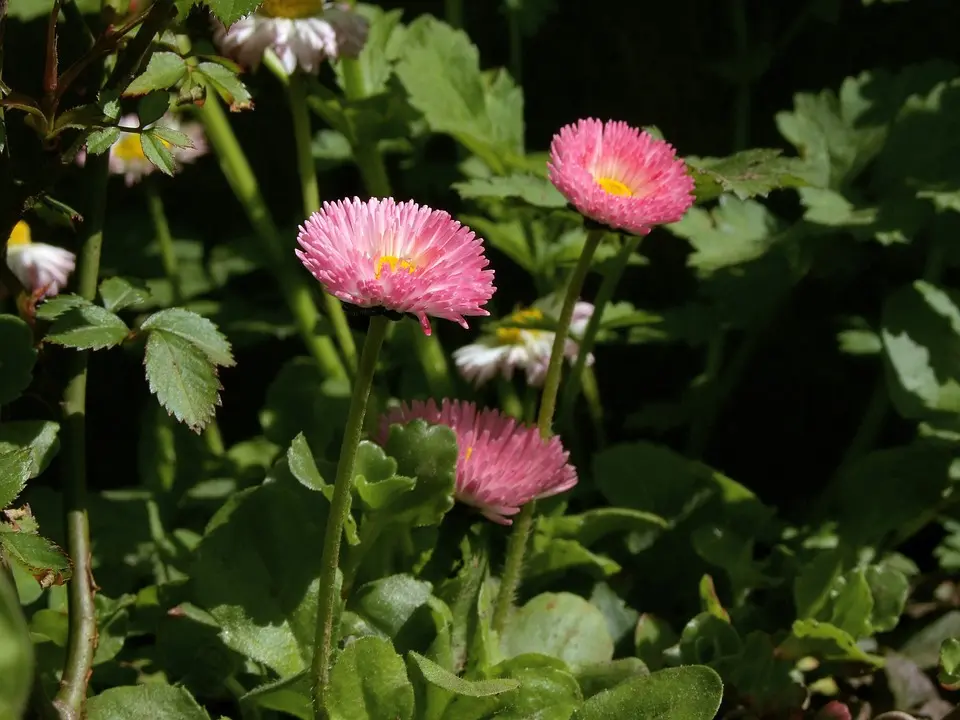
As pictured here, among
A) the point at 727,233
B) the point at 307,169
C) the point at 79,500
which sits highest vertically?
the point at 307,169

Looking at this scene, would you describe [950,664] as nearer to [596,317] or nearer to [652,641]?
[652,641]

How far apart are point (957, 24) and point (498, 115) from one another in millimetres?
773

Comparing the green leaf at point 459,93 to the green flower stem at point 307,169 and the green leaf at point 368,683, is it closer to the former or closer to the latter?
the green flower stem at point 307,169

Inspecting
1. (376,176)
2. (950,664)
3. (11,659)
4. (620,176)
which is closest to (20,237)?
(376,176)

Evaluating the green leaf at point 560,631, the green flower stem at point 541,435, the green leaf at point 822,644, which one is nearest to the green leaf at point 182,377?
the green flower stem at point 541,435

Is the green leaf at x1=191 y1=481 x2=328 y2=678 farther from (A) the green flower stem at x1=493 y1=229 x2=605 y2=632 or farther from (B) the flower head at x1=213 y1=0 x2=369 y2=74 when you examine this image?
(B) the flower head at x1=213 y1=0 x2=369 y2=74

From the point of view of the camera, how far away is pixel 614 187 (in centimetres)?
106

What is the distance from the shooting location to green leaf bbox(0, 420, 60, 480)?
0.98m

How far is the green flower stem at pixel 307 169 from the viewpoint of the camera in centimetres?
133

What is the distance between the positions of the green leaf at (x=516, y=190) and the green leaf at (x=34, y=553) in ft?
2.02

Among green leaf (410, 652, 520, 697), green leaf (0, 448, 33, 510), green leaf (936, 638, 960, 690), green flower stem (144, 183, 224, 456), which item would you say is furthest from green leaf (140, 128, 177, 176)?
green leaf (936, 638, 960, 690)

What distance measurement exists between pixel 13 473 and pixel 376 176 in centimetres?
77

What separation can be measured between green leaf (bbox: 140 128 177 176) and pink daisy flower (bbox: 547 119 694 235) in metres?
0.36

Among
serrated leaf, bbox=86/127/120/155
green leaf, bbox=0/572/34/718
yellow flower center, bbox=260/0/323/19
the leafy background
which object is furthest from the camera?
yellow flower center, bbox=260/0/323/19
